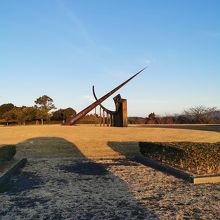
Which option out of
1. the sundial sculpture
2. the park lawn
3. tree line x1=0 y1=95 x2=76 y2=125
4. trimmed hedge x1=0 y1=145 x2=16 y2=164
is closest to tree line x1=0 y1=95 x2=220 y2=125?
tree line x1=0 y1=95 x2=76 y2=125

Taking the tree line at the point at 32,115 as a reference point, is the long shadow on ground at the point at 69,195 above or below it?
below

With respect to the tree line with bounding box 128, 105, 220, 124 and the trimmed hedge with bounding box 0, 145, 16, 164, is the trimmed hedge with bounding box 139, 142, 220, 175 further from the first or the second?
the tree line with bounding box 128, 105, 220, 124

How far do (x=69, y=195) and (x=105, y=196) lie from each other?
70cm

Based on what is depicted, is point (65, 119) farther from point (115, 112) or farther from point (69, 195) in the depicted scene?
point (69, 195)

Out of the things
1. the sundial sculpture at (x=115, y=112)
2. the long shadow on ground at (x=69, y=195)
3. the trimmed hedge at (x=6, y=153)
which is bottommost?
the long shadow on ground at (x=69, y=195)

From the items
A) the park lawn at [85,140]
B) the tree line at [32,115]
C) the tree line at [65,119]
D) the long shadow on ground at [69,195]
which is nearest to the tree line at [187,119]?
the tree line at [65,119]

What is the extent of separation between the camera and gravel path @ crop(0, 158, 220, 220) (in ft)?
17.4

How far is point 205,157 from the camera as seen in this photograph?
8672 mm

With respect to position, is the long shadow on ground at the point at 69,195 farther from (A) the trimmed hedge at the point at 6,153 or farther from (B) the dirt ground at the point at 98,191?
(A) the trimmed hedge at the point at 6,153

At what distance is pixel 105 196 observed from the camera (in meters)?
6.50

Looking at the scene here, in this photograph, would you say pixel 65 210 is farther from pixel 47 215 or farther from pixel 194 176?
pixel 194 176

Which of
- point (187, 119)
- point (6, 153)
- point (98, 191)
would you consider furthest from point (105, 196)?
point (187, 119)

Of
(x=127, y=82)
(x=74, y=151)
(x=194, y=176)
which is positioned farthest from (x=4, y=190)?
(x=127, y=82)

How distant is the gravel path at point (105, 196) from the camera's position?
17.4ft
